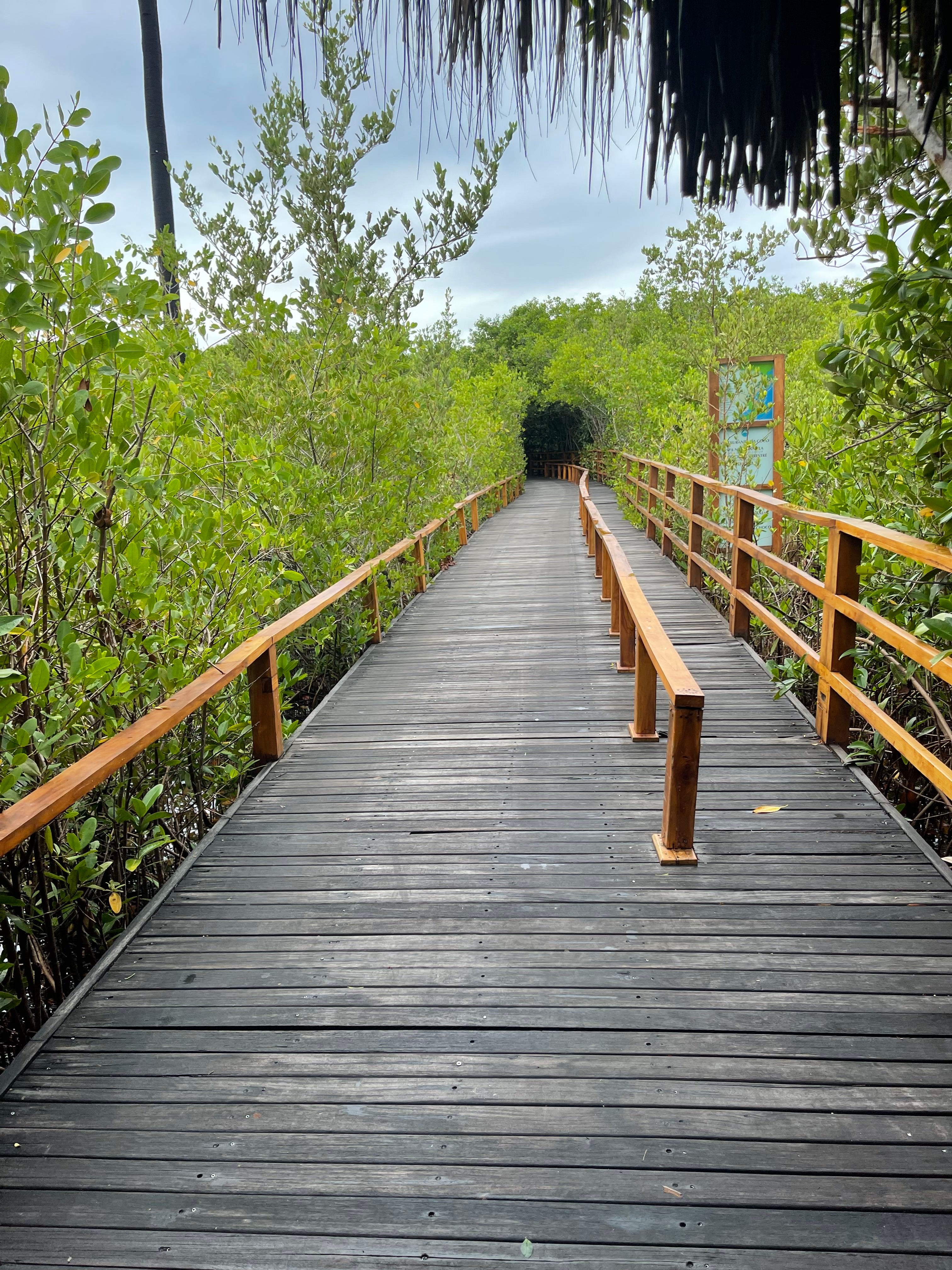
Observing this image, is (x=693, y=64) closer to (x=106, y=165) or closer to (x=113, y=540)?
(x=106, y=165)

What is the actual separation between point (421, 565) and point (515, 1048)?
298 inches

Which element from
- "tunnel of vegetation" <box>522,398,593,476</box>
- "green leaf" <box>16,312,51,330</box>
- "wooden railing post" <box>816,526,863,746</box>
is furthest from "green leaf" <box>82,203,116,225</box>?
"tunnel of vegetation" <box>522,398,593,476</box>

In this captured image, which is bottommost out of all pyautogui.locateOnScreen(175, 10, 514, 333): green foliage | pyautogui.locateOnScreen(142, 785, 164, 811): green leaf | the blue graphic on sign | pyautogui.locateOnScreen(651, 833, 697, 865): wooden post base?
pyautogui.locateOnScreen(651, 833, 697, 865): wooden post base

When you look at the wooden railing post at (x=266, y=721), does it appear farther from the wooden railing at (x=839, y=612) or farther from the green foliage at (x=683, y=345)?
the green foliage at (x=683, y=345)

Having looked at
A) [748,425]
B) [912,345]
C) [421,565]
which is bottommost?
[421,565]

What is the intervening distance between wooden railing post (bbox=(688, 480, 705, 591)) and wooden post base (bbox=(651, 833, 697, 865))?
5252mm

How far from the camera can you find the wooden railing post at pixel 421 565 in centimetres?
953

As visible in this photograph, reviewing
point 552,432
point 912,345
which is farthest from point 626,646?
point 552,432

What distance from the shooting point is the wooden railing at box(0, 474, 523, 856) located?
2271mm

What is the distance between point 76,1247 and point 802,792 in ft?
9.95

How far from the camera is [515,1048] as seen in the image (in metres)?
2.25

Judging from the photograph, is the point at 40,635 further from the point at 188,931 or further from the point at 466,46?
the point at 466,46

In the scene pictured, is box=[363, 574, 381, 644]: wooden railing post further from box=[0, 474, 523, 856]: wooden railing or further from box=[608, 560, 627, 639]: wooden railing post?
box=[608, 560, 627, 639]: wooden railing post

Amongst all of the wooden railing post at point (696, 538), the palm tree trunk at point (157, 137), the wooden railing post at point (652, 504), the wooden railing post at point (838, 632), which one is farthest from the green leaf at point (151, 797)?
the wooden railing post at point (652, 504)
